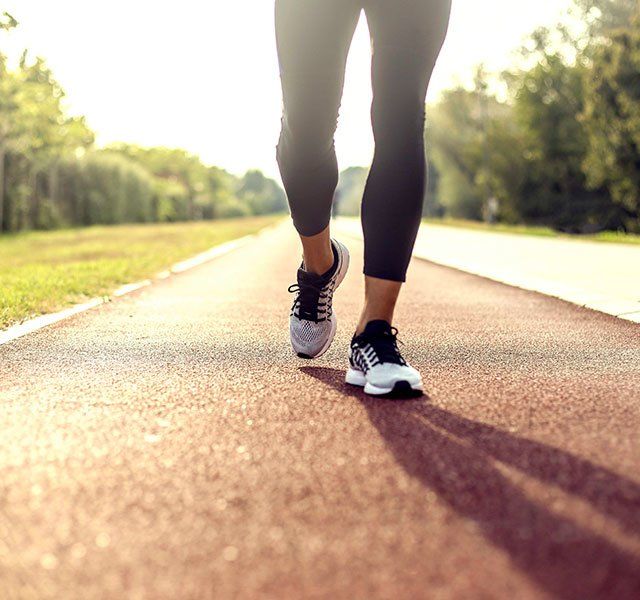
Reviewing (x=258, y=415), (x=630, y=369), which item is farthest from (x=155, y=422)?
(x=630, y=369)

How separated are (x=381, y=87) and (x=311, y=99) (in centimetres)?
25

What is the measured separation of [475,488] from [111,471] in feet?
2.58

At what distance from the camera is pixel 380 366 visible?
2.79 metres

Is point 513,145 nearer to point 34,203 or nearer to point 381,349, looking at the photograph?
point 34,203

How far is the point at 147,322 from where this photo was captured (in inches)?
198

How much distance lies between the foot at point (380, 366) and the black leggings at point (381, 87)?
0.23m

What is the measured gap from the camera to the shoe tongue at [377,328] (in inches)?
115

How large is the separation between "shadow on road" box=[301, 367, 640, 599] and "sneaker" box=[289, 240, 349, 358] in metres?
0.89

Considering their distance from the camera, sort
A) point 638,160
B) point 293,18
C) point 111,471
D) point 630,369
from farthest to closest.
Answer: point 638,160
point 630,369
point 293,18
point 111,471

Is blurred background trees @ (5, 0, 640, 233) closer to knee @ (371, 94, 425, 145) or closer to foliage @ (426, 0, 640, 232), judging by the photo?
foliage @ (426, 0, 640, 232)

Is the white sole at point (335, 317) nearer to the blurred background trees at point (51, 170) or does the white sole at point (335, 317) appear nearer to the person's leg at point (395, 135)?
the person's leg at point (395, 135)

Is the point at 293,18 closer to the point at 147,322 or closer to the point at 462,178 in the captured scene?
the point at 147,322

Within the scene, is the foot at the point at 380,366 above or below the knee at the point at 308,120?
below

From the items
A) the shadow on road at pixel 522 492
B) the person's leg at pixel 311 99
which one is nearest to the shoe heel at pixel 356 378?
the shadow on road at pixel 522 492
